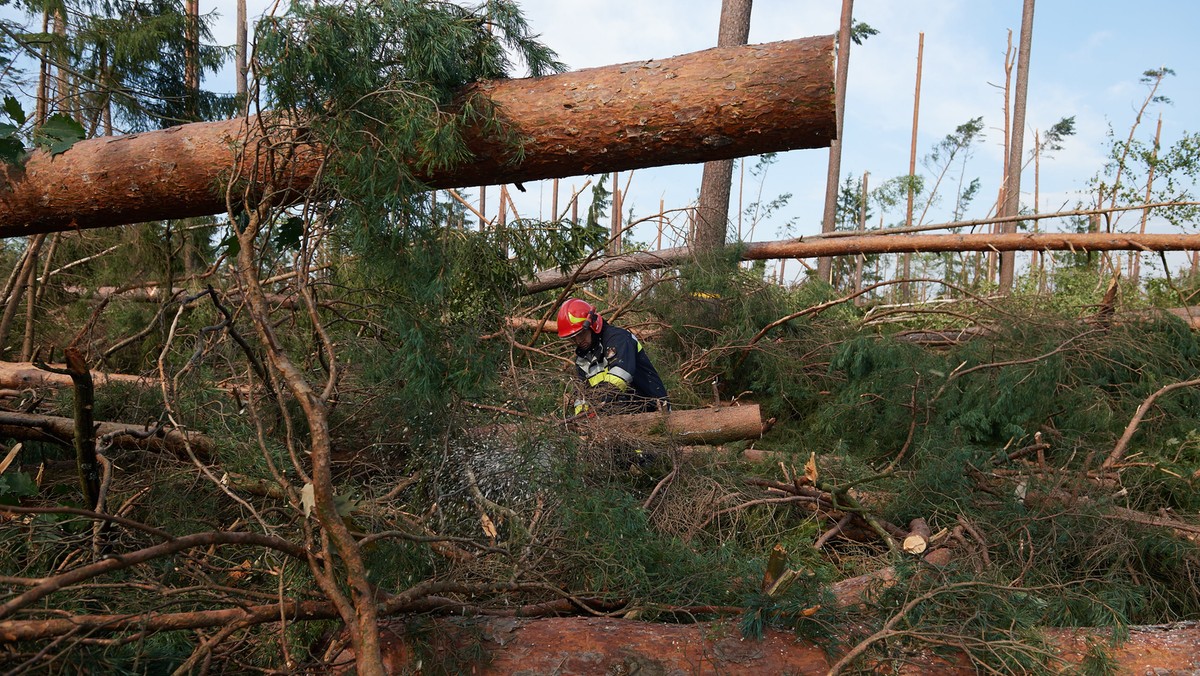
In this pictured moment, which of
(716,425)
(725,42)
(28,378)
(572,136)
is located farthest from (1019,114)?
(28,378)

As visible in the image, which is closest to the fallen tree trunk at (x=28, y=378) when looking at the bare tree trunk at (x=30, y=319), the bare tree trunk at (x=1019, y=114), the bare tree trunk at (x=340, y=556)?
the bare tree trunk at (x=30, y=319)

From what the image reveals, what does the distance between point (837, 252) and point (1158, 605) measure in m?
4.16

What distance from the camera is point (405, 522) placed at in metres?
3.04

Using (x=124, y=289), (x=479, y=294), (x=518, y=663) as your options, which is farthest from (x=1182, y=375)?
(x=124, y=289)

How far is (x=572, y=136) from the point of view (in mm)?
3279

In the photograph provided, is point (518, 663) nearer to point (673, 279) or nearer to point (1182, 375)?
point (673, 279)

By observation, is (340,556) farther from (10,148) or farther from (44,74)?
(44,74)

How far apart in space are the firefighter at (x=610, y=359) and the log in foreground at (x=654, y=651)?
198 cm

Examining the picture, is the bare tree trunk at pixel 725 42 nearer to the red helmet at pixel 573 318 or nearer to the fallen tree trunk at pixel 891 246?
the fallen tree trunk at pixel 891 246

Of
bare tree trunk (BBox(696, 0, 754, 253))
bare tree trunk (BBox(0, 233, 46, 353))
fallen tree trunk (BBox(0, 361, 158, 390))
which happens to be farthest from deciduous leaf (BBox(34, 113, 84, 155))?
bare tree trunk (BBox(696, 0, 754, 253))

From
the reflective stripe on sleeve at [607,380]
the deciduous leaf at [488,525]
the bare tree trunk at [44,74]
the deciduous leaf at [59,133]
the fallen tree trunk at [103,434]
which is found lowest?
the deciduous leaf at [488,525]

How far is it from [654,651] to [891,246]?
216 inches

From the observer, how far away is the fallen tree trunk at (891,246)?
21.6 ft

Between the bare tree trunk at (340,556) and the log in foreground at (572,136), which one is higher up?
the log in foreground at (572,136)
